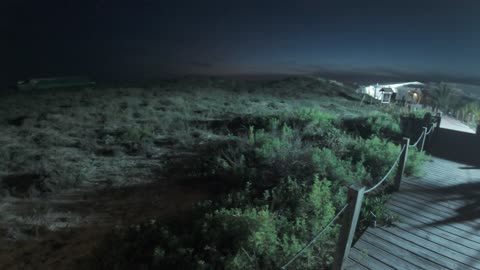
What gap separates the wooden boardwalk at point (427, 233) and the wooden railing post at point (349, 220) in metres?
0.57

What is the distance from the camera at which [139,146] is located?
974cm

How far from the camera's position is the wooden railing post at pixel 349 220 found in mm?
2588

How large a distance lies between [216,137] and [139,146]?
10.1 ft

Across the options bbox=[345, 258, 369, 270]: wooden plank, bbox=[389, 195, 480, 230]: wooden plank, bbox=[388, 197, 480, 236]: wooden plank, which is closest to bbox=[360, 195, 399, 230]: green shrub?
bbox=[388, 197, 480, 236]: wooden plank

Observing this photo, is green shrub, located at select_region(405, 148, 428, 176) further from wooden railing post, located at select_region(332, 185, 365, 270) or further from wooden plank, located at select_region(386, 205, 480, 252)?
wooden railing post, located at select_region(332, 185, 365, 270)

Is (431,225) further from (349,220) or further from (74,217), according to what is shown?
(74,217)

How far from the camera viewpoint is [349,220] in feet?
8.79

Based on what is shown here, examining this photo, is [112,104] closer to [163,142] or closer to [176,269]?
[163,142]

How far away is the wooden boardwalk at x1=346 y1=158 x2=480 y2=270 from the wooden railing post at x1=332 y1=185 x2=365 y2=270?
0.57m

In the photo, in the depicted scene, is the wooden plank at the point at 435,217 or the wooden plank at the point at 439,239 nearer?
the wooden plank at the point at 439,239

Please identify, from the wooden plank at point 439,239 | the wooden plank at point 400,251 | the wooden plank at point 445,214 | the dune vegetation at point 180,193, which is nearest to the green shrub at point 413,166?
the dune vegetation at point 180,193

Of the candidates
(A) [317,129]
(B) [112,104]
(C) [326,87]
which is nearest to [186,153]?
(A) [317,129]

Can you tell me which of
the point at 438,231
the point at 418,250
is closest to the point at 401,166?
the point at 438,231

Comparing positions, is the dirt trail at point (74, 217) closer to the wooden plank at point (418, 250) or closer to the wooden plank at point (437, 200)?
the wooden plank at point (418, 250)
